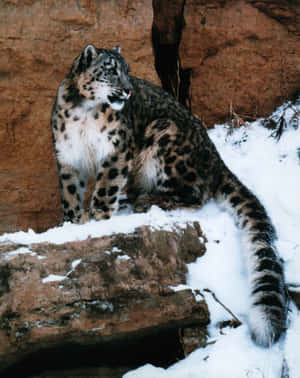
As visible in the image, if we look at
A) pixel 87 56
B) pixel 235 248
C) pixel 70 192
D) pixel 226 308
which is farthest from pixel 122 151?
pixel 226 308

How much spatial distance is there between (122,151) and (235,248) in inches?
56.2

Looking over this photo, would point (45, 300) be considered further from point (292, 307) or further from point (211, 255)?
point (292, 307)

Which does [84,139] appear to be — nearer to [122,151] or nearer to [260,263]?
[122,151]

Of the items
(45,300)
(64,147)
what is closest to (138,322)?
(45,300)

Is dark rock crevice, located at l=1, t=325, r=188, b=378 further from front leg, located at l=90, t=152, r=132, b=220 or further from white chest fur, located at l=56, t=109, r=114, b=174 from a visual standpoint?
white chest fur, located at l=56, t=109, r=114, b=174

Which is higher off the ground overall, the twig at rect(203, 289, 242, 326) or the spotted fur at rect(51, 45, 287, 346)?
the spotted fur at rect(51, 45, 287, 346)

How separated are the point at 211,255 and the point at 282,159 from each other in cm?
208

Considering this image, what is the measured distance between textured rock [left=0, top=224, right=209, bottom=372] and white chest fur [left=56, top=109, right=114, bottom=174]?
3.83ft

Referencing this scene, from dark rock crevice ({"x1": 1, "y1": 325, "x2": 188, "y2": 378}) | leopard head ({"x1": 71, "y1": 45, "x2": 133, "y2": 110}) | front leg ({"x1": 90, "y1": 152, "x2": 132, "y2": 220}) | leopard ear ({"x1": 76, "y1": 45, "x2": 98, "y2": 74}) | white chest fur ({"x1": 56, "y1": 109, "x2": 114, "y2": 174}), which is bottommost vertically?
dark rock crevice ({"x1": 1, "y1": 325, "x2": 188, "y2": 378})

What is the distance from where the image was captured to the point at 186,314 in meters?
3.62

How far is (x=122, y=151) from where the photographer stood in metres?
4.88

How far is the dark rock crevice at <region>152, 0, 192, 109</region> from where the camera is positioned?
7.02 m

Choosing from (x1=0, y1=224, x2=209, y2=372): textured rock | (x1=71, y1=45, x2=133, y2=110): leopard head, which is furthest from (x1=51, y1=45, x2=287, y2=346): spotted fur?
(x1=0, y1=224, x2=209, y2=372): textured rock

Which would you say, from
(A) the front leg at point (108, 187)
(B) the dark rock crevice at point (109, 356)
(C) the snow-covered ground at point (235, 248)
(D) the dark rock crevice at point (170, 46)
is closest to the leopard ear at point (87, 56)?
(A) the front leg at point (108, 187)
